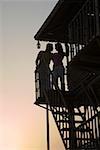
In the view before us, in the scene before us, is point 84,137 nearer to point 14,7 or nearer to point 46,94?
point 46,94

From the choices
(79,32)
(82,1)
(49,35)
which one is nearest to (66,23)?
(49,35)

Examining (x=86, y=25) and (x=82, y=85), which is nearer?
(x=86, y=25)

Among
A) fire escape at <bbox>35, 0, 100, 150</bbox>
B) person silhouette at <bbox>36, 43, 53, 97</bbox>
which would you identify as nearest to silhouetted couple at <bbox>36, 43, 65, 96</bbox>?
person silhouette at <bbox>36, 43, 53, 97</bbox>

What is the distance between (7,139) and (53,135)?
4.33 ft

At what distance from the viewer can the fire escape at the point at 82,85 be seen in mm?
7645

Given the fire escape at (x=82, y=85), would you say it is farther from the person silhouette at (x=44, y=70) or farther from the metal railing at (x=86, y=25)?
the person silhouette at (x=44, y=70)

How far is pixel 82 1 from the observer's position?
8.96 metres

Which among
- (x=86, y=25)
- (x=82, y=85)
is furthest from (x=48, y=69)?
(x=86, y=25)

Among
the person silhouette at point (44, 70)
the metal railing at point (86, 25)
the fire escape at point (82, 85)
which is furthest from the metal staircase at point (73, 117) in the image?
the metal railing at point (86, 25)

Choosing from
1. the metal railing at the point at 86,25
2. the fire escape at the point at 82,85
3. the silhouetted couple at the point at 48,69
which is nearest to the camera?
the metal railing at the point at 86,25

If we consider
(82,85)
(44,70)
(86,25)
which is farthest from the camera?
(44,70)

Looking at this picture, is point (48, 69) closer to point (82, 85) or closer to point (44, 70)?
point (44, 70)

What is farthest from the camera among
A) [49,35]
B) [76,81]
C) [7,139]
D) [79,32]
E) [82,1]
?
[7,139]

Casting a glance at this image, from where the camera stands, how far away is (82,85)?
30.1 ft
